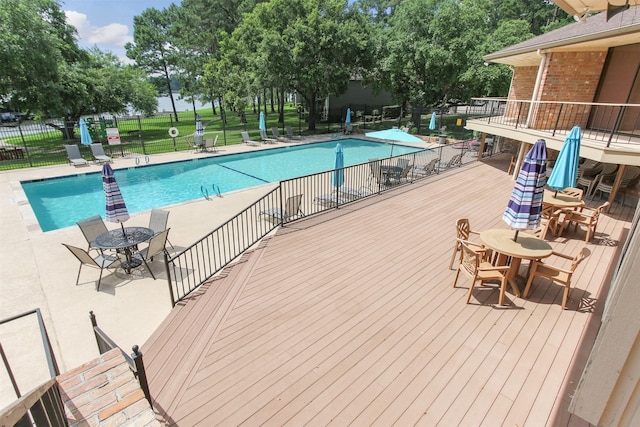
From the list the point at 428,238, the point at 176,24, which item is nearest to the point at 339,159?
the point at 428,238

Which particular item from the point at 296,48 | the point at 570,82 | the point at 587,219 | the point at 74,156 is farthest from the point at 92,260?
the point at 296,48

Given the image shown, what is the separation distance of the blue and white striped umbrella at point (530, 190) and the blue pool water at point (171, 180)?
11849 millimetres

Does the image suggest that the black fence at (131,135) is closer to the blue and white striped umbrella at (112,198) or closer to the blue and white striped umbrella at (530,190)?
the blue and white striped umbrella at (112,198)

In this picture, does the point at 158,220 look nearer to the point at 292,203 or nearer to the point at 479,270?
the point at 292,203

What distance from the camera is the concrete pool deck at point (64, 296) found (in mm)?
4887

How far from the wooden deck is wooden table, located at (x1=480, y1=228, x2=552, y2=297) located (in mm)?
497

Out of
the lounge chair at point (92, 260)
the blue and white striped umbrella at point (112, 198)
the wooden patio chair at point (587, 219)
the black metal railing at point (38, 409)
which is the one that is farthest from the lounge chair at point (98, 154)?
the wooden patio chair at point (587, 219)

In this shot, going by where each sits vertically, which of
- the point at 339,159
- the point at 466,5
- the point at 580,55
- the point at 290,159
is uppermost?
the point at 466,5

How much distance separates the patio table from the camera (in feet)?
22.4

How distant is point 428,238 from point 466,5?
78.9ft

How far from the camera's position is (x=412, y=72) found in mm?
23812

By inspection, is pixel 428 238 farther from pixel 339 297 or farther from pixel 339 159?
pixel 339 159

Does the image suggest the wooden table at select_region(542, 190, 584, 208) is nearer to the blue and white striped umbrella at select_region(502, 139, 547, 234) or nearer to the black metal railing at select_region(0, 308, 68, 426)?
the blue and white striped umbrella at select_region(502, 139, 547, 234)

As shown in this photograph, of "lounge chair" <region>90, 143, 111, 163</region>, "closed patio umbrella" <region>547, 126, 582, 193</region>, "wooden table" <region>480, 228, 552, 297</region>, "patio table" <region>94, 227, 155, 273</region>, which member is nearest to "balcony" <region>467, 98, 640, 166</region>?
"closed patio umbrella" <region>547, 126, 582, 193</region>
